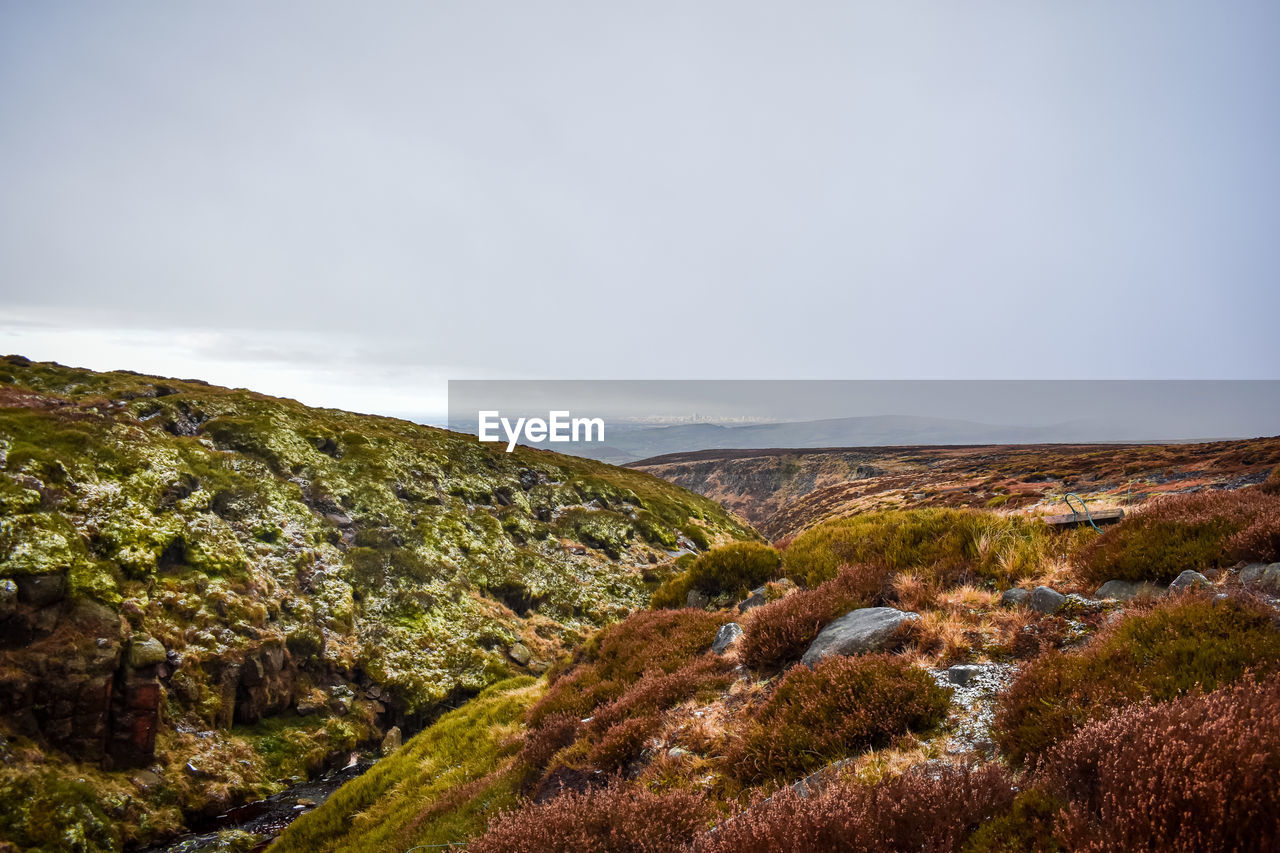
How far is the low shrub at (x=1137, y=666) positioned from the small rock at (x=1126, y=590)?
144cm

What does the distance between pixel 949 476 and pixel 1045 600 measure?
9007 cm

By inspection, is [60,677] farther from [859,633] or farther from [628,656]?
[859,633]

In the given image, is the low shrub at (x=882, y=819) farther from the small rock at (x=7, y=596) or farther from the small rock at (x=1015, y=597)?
the small rock at (x=7, y=596)

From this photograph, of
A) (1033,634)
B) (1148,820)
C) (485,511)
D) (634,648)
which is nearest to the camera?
(1148,820)

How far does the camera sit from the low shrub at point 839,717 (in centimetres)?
614

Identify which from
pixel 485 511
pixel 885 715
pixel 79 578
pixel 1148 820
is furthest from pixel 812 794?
pixel 485 511

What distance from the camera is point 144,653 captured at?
18.1m

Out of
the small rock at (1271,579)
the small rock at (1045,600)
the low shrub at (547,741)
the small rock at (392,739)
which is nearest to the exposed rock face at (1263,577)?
the small rock at (1271,579)

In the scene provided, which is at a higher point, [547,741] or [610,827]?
[610,827]

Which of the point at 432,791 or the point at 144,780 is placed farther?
the point at 144,780

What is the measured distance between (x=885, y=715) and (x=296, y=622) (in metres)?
25.9

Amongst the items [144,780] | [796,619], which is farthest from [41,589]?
[796,619]

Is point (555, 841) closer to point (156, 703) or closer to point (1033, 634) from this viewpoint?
point (1033, 634)

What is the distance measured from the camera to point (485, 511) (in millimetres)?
39469
